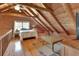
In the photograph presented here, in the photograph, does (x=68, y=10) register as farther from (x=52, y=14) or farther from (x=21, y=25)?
(x=21, y=25)

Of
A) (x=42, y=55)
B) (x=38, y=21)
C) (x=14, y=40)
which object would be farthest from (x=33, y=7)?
(x=42, y=55)

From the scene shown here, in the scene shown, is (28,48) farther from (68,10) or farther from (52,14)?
(68,10)

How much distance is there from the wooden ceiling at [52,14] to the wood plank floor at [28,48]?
25 centimetres

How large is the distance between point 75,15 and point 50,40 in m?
0.48

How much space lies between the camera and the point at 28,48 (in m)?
1.64

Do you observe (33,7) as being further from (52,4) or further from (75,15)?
(75,15)

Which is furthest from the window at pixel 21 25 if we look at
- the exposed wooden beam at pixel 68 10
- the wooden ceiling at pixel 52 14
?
the exposed wooden beam at pixel 68 10

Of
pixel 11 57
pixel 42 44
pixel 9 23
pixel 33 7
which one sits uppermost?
pixel 33 7

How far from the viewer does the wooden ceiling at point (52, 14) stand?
5.22 feet

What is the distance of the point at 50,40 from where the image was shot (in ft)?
5.49

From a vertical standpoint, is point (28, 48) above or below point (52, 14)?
below

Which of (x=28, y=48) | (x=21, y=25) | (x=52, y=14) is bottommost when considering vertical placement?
(x=28, y=48)

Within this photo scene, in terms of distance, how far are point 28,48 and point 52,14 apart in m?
0.57

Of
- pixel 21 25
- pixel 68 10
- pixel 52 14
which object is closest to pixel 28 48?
pixel 21 25
